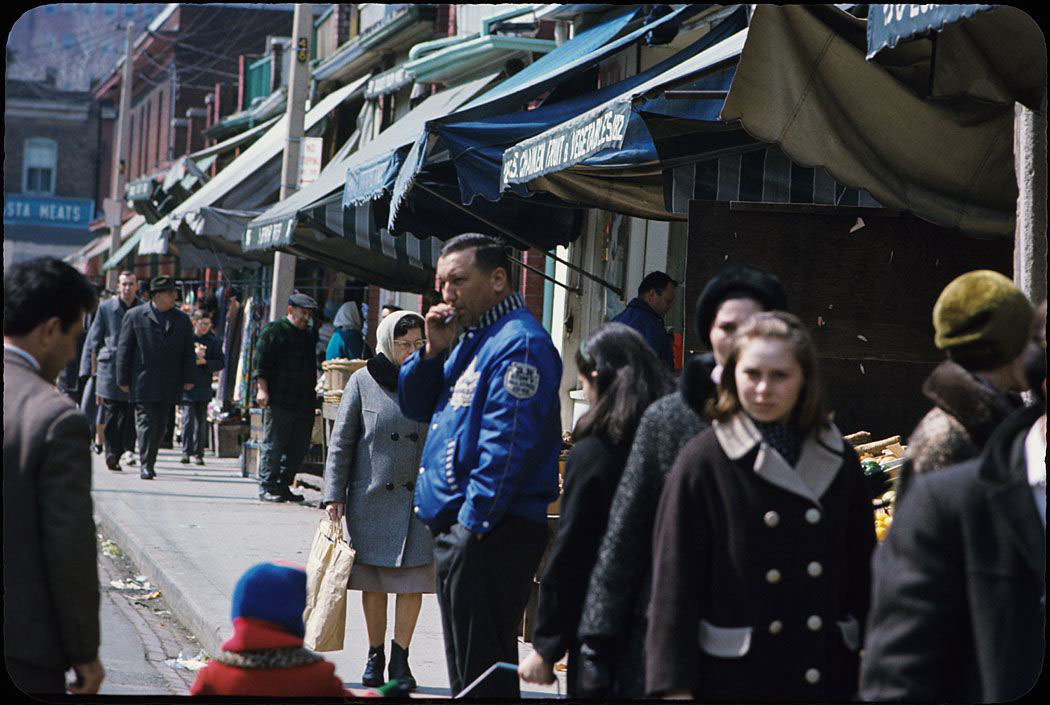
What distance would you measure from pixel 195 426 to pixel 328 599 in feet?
39.9

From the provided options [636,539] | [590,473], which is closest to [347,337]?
[590,473]

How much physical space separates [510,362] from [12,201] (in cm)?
7085

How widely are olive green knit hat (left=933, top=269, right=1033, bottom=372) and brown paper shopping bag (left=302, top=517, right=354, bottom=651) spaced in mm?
4148

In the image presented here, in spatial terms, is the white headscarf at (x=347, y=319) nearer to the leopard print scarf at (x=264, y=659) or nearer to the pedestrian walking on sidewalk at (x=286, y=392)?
the pedestrian walking on sidewalk at (x=286, y=392)

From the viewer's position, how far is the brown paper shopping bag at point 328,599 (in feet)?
24.5

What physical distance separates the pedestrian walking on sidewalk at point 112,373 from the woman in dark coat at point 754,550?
12.9 meters

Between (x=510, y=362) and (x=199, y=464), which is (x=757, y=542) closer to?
(x=510, y=362)

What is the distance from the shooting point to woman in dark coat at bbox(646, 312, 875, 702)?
3898mm

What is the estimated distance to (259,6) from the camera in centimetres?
4572

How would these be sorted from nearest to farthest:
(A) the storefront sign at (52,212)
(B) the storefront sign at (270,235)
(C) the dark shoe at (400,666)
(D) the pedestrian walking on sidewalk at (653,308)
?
(C) the dark shoe at (400,666) < (D) the pedestrian walking on sidewalk at (653,308) < (B) the storefront sign at (270,235) < (A) the storefront sign at (52,212)

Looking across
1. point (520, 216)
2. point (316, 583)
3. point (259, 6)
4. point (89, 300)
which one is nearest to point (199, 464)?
point (520, 216)

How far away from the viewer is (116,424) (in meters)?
16.5

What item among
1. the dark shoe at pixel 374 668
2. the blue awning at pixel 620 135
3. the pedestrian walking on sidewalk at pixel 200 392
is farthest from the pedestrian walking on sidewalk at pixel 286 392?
the dark shoe at pixel 374 668

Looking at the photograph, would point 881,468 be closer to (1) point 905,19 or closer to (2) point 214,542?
(1) point 905,19
